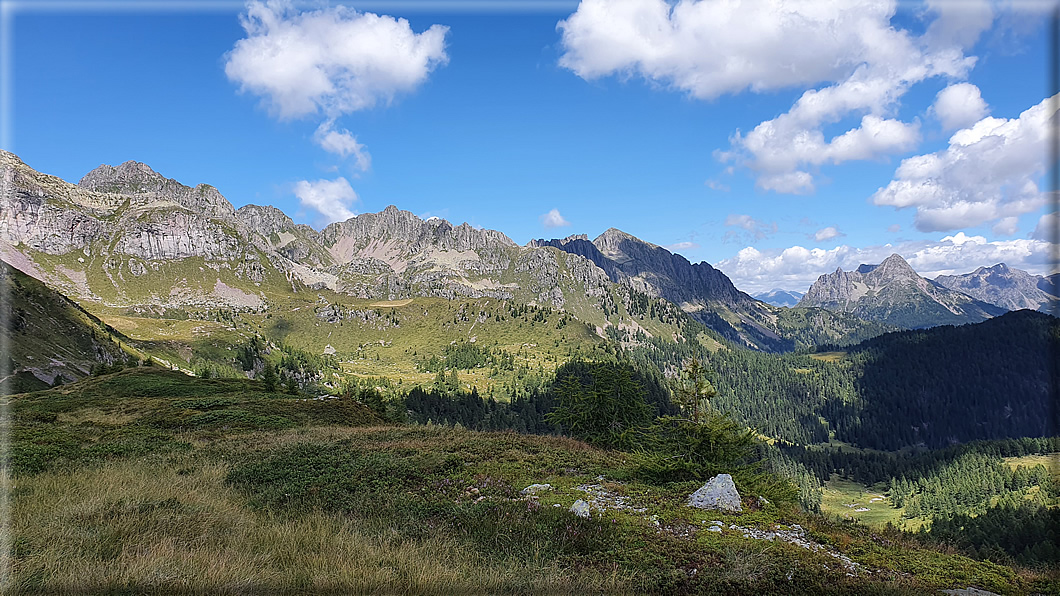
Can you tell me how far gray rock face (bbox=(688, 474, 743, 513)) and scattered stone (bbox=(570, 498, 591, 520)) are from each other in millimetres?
3557

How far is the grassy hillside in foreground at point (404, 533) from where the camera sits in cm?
706

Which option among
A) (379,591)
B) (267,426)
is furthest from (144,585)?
(267,426)

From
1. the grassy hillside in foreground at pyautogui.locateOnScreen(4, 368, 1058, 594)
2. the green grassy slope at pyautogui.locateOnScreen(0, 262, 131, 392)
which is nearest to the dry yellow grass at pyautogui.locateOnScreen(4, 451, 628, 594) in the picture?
the grassy hillside in foreground at pyautogui.locateOnScreen(4, 368, 1058, 594)

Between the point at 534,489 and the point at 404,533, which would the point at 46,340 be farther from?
the point at 404,533

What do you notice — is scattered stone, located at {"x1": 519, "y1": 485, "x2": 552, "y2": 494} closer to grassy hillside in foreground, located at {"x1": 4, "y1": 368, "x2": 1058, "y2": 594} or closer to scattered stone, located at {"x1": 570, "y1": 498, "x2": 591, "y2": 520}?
grassy hillside in foreground, located at {"x1": 4, "y1": 368, "x2": 1058, "y2": 594}

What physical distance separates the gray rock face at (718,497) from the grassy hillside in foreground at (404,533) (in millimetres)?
471

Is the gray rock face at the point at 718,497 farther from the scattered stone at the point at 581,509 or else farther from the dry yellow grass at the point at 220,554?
the dry yellow grass at the point at 220,554

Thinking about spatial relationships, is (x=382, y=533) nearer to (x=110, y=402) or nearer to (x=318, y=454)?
(x=318, y=454)

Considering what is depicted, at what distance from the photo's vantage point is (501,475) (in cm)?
1628

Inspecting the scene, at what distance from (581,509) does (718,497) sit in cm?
448

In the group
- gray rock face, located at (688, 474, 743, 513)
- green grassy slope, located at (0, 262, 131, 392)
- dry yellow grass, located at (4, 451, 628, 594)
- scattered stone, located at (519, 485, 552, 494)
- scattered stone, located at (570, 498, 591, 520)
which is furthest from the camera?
green grassy slope, located at (0, 262, 131, 392)

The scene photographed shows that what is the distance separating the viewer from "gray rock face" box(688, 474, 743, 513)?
1282 cm

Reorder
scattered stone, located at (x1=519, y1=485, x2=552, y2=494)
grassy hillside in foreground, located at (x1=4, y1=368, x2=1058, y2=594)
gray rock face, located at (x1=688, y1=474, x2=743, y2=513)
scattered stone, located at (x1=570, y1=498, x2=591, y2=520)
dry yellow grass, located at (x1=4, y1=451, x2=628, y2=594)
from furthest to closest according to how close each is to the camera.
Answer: scattered stone, located at (x1=519, y1=485, x2=552, y2=494), gray rock face, located at (x1=688, y1=474, x2=743, y2=513), scattered stone, located at (x1=570, y1=498, x2=591, y2=520), grassy hillside in foreground, located at (x1=4, y1=368, x2=1058, y2=594), dry yellow grass, located at (x1=4, y1=451, x2=628, y2=594)

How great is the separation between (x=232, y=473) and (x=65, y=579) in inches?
407
